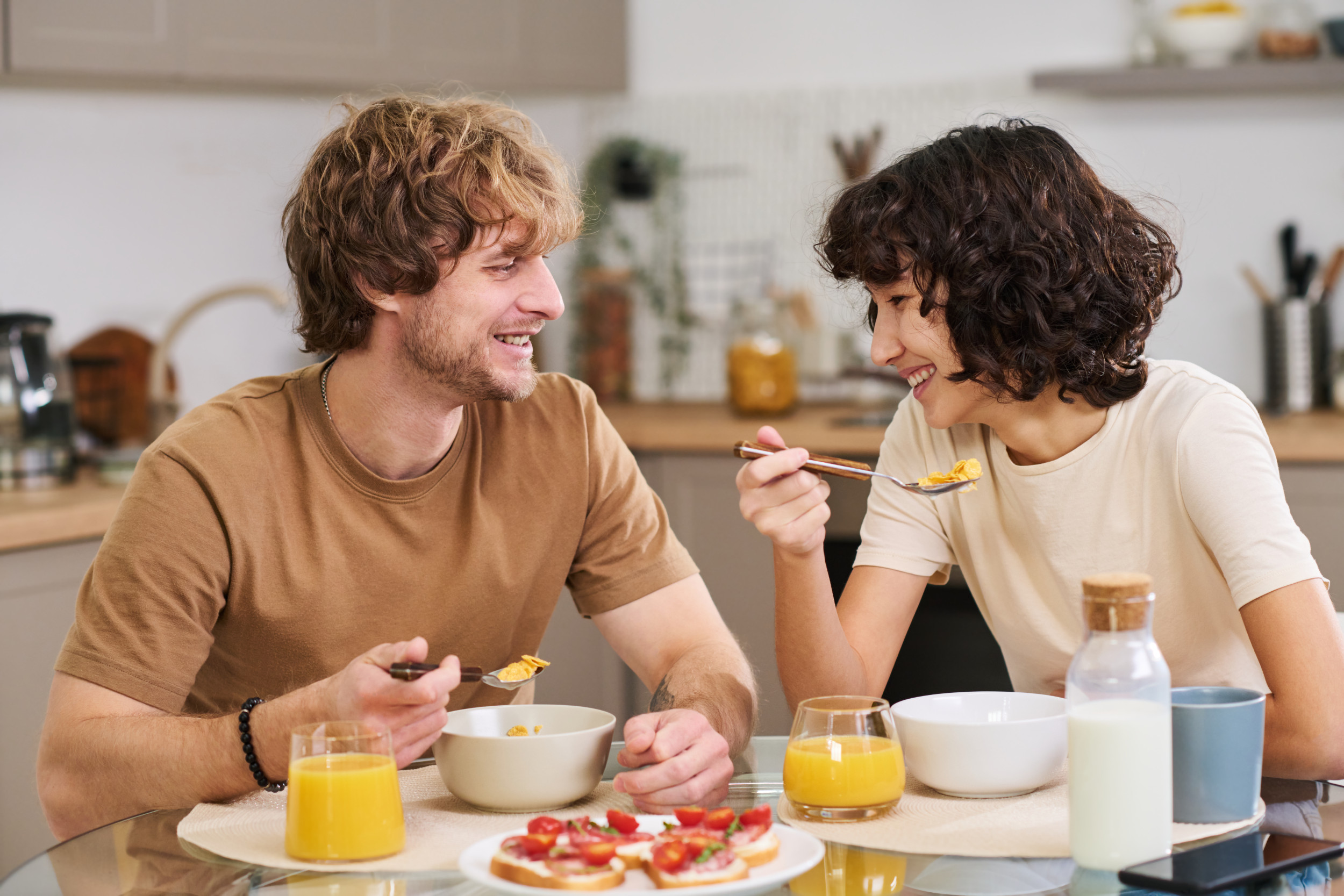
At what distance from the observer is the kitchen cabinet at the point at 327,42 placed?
2.66 m

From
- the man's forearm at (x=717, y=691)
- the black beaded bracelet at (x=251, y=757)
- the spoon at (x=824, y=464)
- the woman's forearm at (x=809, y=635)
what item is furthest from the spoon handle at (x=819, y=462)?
the black beaded bracelet at (x=251, y=757)

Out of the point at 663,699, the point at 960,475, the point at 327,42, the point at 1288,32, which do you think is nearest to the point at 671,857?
the point at 663,699

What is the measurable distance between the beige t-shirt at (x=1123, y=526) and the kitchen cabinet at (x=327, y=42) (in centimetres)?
191

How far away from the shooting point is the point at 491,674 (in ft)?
3.87

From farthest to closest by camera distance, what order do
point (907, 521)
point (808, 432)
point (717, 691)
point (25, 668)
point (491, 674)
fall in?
point (808, 432), point (25, 668), point (907, 521), point (717, 691), point (491, 674)

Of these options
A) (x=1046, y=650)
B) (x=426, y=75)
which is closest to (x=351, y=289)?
(x=1046, y=650)

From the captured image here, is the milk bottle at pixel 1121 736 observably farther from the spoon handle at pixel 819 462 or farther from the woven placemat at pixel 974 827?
the spoon handle at pixel 819 462

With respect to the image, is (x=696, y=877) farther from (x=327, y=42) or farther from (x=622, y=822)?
(x=327, y=42)

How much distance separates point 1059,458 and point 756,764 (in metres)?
0.49

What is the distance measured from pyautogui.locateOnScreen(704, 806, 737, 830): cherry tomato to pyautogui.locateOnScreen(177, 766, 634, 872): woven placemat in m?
0.16

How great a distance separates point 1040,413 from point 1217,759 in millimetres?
566

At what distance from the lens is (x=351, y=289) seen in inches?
59.3

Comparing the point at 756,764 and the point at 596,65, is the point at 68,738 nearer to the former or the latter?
the point at 756,764

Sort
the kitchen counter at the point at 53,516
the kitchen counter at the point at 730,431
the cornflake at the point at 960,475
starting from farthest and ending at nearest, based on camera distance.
A: 1. the kitchen counter at the point at 730,431
2. the kitchen counter at the point at 53,516
3. the cornflake at the point at 960,475
